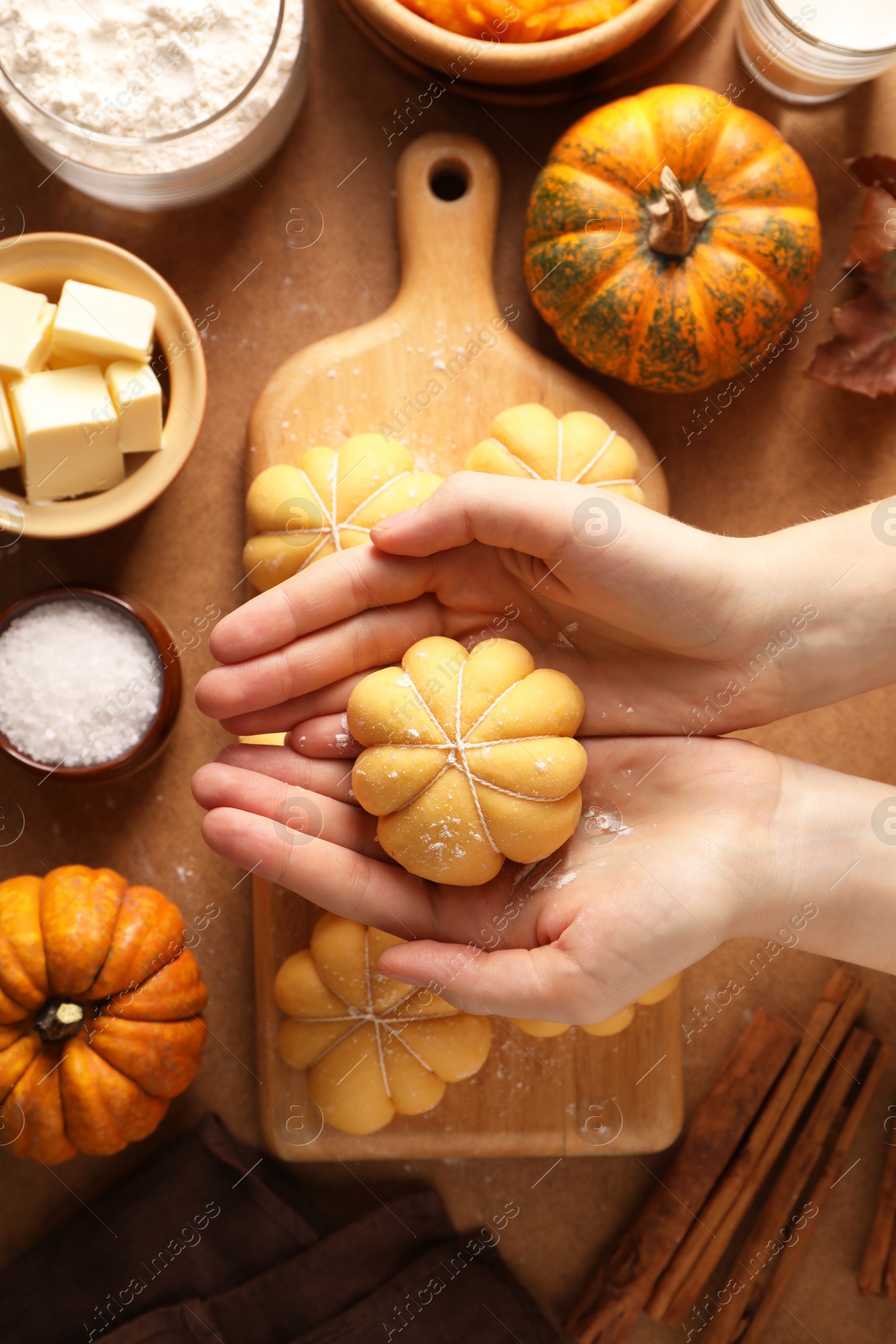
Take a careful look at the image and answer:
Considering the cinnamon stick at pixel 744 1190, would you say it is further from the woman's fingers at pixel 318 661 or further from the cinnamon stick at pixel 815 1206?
the woman's fingers at pixel 318 661

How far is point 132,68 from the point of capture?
6.36 ft

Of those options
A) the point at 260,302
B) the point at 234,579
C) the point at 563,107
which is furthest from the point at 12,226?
the point at 563,107

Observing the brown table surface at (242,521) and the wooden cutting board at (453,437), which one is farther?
the brown table surface at (242,521)

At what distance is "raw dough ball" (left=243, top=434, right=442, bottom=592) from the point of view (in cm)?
190

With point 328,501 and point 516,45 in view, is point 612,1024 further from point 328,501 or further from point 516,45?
point 516,45

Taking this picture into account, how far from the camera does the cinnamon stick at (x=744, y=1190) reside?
2141mm

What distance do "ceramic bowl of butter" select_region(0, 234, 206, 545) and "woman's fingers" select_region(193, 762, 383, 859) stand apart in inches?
21.6

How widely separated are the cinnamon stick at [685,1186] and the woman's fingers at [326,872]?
89 cm

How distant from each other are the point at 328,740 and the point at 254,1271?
1.21 m

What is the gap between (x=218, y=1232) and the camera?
6.90 feet

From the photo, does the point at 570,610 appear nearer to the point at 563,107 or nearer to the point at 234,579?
the point at 234,579

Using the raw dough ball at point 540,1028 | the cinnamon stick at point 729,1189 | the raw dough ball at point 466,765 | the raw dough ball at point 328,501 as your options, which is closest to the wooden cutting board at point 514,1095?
the raw dough ball at point 540,1028

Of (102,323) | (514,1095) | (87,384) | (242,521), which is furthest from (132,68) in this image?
(514,1095)

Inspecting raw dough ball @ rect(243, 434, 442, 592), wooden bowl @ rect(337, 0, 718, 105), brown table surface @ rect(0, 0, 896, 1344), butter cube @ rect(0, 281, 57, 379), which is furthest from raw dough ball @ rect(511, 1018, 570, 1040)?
wooden bowl @ rect(337, 0, 718, 105)
